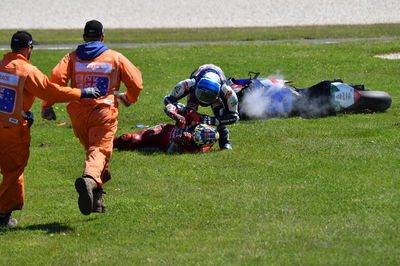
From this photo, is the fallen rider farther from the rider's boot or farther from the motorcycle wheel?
the motorcycle wheel

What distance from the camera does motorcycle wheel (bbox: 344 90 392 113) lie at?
15484mm

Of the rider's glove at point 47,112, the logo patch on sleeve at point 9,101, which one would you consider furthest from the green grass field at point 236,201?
the logo patch on sleeve at point 9,101

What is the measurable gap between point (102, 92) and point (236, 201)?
2025mm

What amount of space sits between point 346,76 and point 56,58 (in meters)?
11.0

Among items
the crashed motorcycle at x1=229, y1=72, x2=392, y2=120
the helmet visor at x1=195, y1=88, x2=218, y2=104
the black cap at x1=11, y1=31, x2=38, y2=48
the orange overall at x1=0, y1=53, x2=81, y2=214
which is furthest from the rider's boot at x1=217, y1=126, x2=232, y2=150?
the black cap at x1=11, y1=31, x2=38, y2=48

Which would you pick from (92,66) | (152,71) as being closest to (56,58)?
(152,71)

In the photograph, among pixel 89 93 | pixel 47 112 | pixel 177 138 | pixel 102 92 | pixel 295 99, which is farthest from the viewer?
pixel 295 99

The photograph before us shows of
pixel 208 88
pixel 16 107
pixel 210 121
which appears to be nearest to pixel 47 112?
pixel 16 107

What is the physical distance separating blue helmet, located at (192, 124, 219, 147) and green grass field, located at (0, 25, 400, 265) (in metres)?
0.26

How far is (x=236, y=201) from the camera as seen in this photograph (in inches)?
355

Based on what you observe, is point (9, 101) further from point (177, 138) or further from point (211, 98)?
point (211, 98)

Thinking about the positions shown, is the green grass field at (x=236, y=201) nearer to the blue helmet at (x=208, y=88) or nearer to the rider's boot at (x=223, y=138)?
the rider's boot at (x=223, y=138)

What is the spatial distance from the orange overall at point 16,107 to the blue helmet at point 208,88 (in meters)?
4.12

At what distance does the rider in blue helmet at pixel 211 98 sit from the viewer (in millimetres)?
12117
